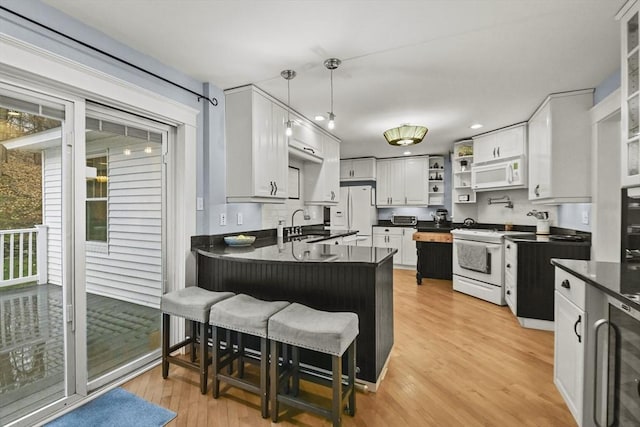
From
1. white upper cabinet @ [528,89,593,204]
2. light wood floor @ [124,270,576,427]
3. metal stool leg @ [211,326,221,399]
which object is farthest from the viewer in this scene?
white upper cabinet @ [528,89,593,204]

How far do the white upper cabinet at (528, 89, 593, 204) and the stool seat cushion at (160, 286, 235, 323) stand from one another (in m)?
3.41

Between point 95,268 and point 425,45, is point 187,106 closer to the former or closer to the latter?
point 95,268

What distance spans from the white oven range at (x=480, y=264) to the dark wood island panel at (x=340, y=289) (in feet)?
7.27

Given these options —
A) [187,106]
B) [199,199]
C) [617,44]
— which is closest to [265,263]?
[199,199]

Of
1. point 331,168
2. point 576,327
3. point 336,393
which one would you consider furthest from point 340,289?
point 331,168

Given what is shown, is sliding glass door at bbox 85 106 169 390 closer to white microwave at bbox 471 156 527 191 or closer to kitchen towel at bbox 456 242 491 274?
kitchen towel at bbox 456 242 491 274

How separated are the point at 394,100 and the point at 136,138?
2523 millimetres

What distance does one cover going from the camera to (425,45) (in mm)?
2232

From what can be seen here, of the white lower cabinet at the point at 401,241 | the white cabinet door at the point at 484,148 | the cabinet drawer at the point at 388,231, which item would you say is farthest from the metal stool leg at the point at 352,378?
the cabinet drawer at the point at 388,231

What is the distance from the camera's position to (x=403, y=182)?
644 cm

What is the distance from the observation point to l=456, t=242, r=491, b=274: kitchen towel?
13.3 feet

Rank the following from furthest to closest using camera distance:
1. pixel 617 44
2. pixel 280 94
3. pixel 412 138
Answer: pixel 412 138, pixel 280 94, pixel 617 44

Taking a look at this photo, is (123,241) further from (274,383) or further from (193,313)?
(274,383)

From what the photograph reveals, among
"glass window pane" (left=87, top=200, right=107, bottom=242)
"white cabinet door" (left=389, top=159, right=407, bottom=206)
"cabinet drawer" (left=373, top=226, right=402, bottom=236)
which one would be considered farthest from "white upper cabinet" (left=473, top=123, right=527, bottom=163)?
"glass window pane" (left=87, top=200, right=107, bottom=242)
